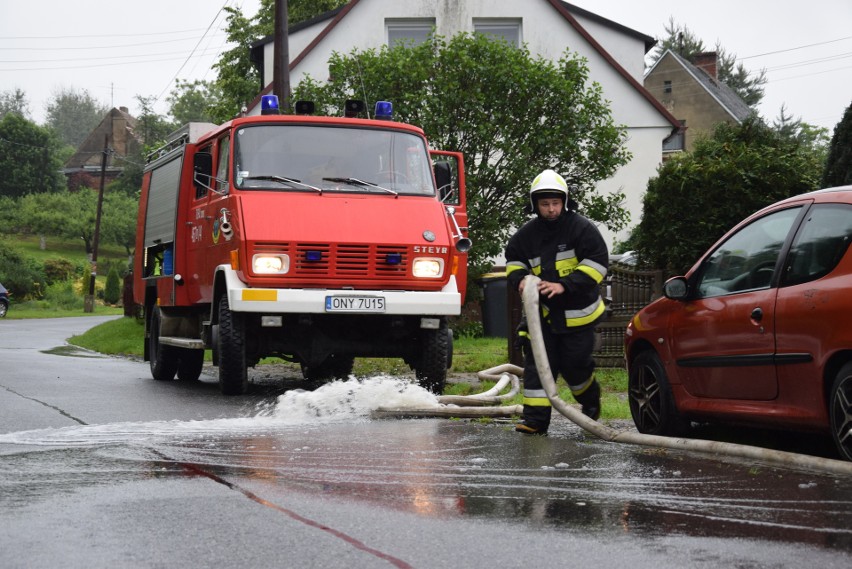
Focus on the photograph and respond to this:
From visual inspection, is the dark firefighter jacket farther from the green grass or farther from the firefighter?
the green grass

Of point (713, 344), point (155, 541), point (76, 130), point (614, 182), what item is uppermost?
point (76, 130)

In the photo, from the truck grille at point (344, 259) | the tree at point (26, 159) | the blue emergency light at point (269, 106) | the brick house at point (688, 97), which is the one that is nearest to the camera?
the truck grille at point (344, 259)

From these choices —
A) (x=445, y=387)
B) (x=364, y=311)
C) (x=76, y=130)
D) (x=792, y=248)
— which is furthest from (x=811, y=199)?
(x=76, y=130)

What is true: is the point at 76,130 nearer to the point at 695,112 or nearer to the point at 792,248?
the point at 695,112

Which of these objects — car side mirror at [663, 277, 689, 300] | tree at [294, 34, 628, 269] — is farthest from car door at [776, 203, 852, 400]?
tree at [294, 34, 628, 269]

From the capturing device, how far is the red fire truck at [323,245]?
11.4m

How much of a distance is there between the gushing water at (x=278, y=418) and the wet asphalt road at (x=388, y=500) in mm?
40

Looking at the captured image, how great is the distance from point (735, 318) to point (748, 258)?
42 centimetres

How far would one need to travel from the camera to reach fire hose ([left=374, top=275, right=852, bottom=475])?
6.54 meters

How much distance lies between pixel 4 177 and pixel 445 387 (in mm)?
93849

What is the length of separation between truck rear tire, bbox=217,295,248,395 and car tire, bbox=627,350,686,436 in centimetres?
423

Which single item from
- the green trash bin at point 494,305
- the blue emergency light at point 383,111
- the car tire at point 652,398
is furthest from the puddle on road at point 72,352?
the car tire at point 652,398

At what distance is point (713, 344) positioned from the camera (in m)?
7.59

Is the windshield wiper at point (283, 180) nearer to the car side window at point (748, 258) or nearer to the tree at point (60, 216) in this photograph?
the car side window at point (748, 258)
